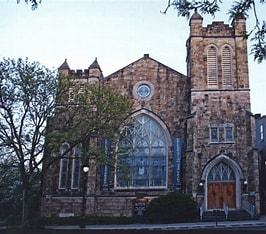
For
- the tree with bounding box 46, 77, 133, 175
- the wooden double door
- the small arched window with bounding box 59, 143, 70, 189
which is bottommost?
the wooden double door

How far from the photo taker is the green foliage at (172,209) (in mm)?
25672

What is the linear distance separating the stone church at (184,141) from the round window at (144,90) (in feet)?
0.25

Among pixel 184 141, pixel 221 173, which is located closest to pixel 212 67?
pixel 184 141

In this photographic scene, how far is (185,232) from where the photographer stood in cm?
695

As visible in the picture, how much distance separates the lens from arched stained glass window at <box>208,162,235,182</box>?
29047 mm

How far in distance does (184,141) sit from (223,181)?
152 inches

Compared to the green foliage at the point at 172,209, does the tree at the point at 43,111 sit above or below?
above

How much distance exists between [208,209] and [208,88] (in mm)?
8552

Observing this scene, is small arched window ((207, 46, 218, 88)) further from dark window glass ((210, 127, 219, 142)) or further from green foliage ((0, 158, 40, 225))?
green foliage ((0, 158, 40, 225))

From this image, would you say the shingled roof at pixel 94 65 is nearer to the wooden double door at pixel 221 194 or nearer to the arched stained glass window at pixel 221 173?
the arched stained glass window at pixel 221 173

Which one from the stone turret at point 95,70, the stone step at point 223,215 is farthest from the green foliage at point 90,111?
the stone turret at point 95,70

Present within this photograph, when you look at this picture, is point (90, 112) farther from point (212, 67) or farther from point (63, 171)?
point (212, 67)

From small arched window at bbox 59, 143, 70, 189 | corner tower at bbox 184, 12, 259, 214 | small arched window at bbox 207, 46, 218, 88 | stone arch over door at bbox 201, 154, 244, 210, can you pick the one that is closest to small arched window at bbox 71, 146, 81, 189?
small arched window at bbox 59, 143, 70, 189

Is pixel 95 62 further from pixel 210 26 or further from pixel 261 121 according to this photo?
pixel 261 121
